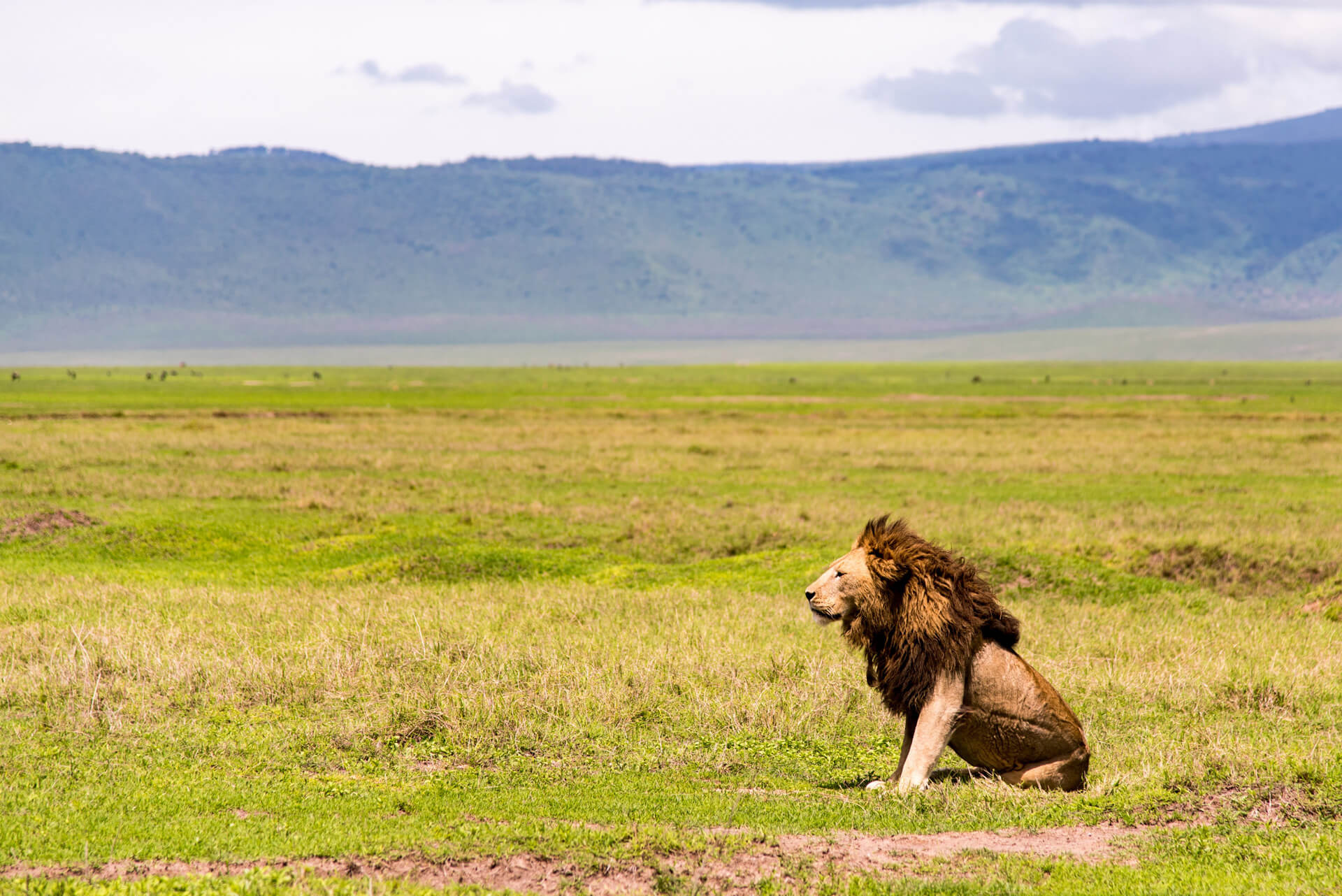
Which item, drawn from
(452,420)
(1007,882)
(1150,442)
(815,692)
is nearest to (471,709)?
(815,692)

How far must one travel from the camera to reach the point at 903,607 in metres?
9.92

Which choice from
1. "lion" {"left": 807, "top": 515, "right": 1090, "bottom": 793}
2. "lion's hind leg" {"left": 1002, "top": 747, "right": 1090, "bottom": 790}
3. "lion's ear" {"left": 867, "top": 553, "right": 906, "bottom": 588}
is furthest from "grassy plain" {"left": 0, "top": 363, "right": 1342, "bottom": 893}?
"lion's ear" {"left": 867, "top": 553, "right": 906, "bottom": 588}

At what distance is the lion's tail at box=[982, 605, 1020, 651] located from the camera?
33.1ft

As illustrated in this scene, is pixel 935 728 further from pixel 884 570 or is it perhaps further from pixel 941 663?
pixel 884 570

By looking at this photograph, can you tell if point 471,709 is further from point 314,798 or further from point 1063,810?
point 1063,810

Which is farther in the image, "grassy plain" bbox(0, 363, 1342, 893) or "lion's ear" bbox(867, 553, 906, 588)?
"lion's ear" bbox(867, 553, 906, 588)

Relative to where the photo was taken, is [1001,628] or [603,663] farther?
[603,663]

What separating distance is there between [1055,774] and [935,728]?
1006 millimetres

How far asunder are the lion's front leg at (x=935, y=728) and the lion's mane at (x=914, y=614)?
70 mm

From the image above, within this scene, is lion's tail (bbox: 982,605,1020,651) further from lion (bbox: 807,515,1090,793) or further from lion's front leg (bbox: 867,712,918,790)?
lion's front leg (bbox: 867,712,918,790)

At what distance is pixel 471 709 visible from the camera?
38.4 feet

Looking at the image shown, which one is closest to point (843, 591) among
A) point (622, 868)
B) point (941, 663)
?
point (941, 663)

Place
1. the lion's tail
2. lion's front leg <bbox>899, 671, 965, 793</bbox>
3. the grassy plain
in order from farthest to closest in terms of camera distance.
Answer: the lion's tail
lion's front leg <bbox>899, 671, 965, 793</bbox>
the grassy plain

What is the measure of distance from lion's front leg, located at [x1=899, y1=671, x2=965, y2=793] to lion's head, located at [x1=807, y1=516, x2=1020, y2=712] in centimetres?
8
